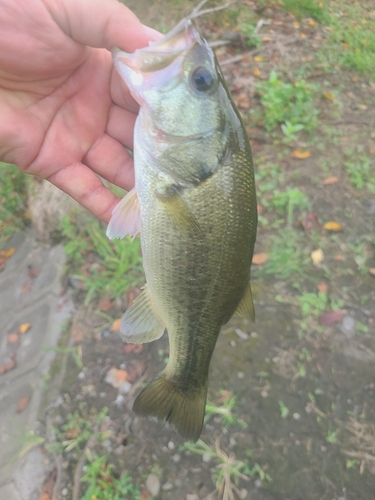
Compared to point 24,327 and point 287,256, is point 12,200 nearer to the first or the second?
point 24,327

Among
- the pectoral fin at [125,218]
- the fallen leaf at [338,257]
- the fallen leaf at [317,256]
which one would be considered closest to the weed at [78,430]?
the pectoral fin at [125,218]

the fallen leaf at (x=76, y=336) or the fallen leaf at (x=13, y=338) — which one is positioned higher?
the fallen leaf at (x=13, y=338)

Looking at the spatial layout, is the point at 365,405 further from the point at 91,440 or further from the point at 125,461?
the point at 91,440

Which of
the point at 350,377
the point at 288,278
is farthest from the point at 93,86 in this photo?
the point at 350,377

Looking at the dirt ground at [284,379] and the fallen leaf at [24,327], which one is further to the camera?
the fallen leaf at [24,327]

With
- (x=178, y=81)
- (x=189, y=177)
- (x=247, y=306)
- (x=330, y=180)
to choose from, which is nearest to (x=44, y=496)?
(x=247, y=306)

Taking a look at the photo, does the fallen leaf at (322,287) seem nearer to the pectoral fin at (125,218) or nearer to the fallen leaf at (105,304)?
the fallen leaf at (105,304)
